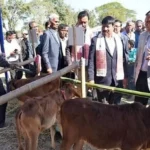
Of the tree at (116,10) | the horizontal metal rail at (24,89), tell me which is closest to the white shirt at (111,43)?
the horizontal metal rail at (24,89)

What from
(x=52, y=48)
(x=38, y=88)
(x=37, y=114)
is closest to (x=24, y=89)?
(x=37, y=114)

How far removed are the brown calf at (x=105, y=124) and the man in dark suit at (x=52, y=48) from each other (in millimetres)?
2077

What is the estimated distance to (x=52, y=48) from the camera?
19.2 ft

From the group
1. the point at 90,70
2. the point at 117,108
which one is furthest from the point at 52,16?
the point at 117,108

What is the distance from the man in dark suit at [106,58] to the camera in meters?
4.84

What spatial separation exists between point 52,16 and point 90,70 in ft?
5.05

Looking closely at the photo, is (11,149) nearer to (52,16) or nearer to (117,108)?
(117,108)

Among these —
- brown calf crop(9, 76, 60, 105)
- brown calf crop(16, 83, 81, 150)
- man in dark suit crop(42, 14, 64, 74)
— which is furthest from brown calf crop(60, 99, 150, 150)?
man in dark suit crop(42, 14, 64, 74)

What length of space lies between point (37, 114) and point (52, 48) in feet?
6.22

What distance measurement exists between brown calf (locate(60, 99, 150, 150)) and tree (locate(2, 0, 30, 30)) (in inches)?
1224

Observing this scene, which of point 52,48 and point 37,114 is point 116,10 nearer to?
point 52,48

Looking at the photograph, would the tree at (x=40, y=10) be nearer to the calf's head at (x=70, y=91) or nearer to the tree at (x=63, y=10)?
the tree at (x=63, y=10)

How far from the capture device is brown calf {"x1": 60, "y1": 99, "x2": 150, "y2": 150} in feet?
11.8

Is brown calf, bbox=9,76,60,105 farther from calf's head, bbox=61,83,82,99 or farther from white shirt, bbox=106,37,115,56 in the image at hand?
white shirt, bbox=106,37,115,56
